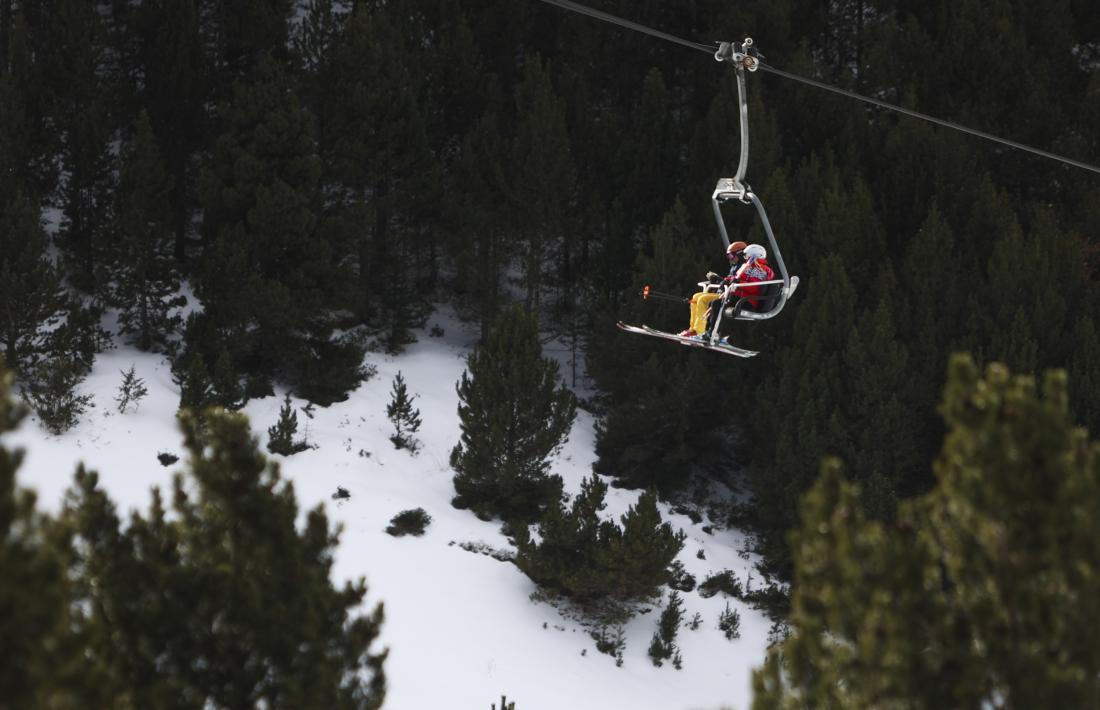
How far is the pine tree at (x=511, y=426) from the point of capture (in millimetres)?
18828

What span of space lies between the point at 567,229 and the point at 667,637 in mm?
11940

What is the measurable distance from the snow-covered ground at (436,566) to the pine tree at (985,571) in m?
11.1

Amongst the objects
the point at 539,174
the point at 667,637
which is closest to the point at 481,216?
the point at 539,174

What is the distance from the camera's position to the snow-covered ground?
623 inches

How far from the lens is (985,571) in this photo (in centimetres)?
455

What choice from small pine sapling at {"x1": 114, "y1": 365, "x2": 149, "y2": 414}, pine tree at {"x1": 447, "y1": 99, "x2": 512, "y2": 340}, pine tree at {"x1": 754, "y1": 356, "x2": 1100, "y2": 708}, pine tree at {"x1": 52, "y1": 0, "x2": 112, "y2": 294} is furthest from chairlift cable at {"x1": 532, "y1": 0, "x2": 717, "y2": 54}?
pine tree at {"x1": 447, "y1": 99, "x2": 512, "y2": 340}

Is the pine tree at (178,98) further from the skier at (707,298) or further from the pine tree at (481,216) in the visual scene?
the skier at (707,298)

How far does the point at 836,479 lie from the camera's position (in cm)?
496

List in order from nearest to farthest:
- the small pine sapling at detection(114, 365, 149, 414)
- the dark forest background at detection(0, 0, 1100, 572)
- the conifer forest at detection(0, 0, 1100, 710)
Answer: the small pine sapling at detection(114, 365, 149, 414) < the conifer forest at detection(0, 0, 1100, 710) < the dark forest background at detection(0, 0, 1100, 572)

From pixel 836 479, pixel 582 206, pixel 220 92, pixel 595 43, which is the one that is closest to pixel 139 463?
pixel 220 92

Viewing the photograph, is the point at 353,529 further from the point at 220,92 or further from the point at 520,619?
the point at 220,92

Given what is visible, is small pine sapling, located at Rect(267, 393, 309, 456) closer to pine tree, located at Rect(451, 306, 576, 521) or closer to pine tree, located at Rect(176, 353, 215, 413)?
pine tree, located at Rect(176, 353, 215, 413)

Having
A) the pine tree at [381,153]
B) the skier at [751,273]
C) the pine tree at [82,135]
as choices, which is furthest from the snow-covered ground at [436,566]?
the skier at [751,273]

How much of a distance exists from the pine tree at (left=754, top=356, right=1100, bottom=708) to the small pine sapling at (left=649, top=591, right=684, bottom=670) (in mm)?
12925
